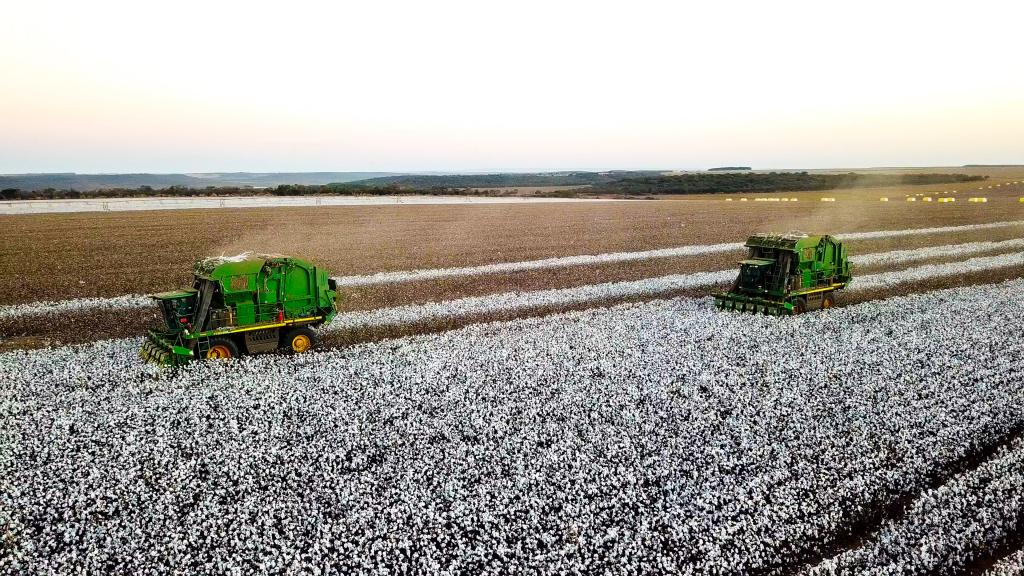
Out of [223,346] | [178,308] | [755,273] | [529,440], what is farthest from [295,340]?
[755,273]

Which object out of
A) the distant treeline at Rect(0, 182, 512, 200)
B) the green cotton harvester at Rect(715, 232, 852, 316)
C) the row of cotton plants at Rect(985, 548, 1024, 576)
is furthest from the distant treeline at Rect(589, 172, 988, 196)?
the row of cotton plants at Rect(985, 548, 1024, 576)

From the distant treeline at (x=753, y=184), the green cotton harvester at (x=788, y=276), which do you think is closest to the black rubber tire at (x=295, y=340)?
the green cotton harvester at (x=788, y=276)

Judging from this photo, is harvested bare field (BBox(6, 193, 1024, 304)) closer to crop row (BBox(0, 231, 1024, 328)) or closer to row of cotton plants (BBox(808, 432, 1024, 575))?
crop row (BBox(0, 231, 1024, 328))

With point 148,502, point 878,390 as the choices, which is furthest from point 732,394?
point 148,502

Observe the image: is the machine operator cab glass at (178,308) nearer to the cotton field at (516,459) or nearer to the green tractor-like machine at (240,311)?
the green tractor-like machine at (240,311)

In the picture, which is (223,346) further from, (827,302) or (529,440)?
(827,302)

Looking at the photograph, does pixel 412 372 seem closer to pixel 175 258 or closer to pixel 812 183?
pixel 175 258

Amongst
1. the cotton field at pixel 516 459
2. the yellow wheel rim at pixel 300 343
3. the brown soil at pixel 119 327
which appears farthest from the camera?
the brown soil at pixel 119 327
